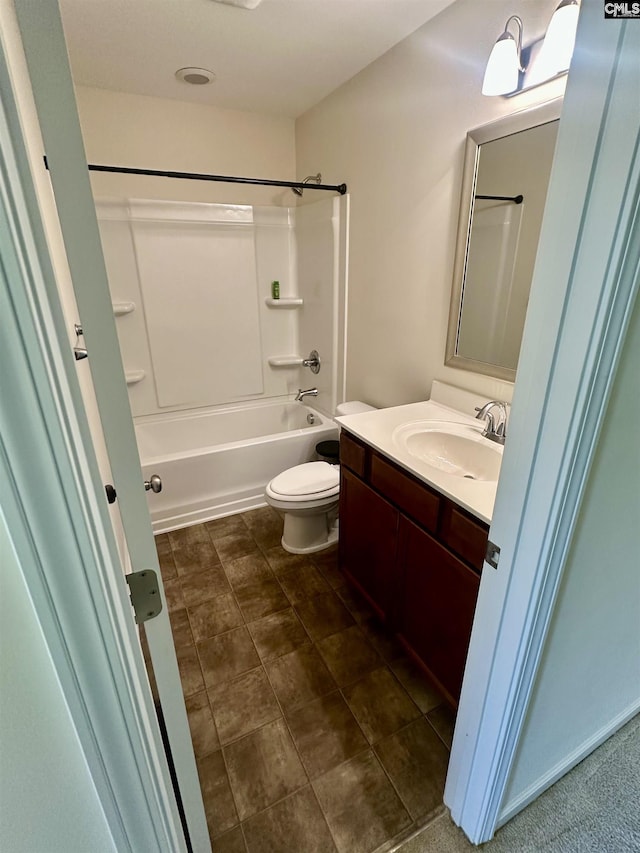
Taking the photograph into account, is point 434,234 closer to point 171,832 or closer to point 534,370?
point 534,370

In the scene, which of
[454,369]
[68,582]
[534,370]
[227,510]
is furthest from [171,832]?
[227,510]

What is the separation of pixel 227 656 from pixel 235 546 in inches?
28.8

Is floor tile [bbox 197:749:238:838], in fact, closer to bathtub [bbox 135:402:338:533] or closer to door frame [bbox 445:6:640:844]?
door frame [bbox 445:6:640:844]

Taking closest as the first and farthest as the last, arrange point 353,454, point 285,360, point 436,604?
point 436,604 → point 353,454 → point 285,360

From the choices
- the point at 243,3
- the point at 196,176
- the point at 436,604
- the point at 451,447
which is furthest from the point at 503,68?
the point at 436,604

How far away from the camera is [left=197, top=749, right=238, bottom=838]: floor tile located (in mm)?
1182

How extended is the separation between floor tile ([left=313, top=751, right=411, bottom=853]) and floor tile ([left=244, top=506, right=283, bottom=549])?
1.20 metres

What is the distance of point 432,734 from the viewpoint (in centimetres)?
141

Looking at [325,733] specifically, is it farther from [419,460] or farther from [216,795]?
[419,460]

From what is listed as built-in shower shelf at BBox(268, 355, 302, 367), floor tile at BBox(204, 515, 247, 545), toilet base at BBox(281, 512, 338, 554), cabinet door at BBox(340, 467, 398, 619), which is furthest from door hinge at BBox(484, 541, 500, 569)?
built-in shower shelf at BBox(268, 355, 302, 367)

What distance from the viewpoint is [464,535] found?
3.95 ft

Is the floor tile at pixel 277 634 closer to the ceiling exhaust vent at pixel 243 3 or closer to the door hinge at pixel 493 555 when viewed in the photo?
the door hinge at pixel 493 555

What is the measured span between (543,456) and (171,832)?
38.2 inches

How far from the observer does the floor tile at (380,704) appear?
1.43 metres
